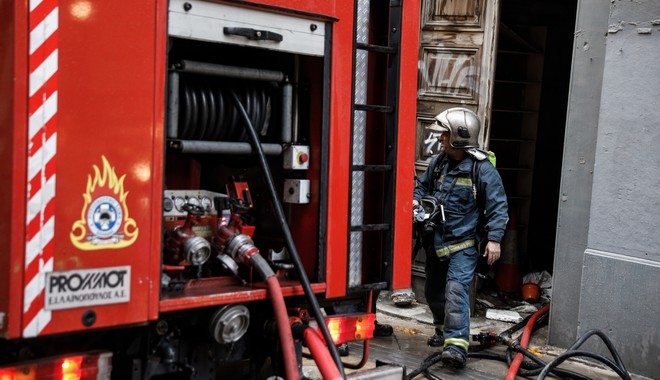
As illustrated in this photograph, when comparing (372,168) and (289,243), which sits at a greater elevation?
(372,168)

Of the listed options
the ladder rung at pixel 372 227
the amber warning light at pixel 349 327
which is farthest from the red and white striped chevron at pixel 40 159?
the ladder rung at pixel 372 227

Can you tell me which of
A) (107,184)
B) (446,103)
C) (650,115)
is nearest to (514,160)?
(446,103)

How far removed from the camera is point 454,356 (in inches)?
230

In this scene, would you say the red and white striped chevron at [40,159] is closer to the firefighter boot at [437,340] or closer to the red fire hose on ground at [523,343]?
the red fire hose on ground at [523,343]

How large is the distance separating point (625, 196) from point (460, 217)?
3.98 ft

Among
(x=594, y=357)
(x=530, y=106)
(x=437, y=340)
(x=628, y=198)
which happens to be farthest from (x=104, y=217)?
(x=530, y=106)

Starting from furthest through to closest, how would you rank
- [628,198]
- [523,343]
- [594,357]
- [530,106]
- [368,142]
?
[530,106], [523,343], [628,198], [594,357], [368,142]

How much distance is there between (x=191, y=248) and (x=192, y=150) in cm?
47

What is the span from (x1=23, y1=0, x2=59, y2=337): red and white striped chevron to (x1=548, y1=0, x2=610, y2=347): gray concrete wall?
4.44 m

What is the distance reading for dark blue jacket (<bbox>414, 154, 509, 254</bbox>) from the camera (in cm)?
606

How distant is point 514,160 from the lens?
9336 millimetres

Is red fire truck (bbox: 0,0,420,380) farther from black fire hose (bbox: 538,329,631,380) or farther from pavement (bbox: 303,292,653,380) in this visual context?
black fire hose (bbox: 538,329,631,380)

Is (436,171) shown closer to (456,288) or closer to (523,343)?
(456,288)

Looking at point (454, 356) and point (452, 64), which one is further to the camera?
point (452, 64)
